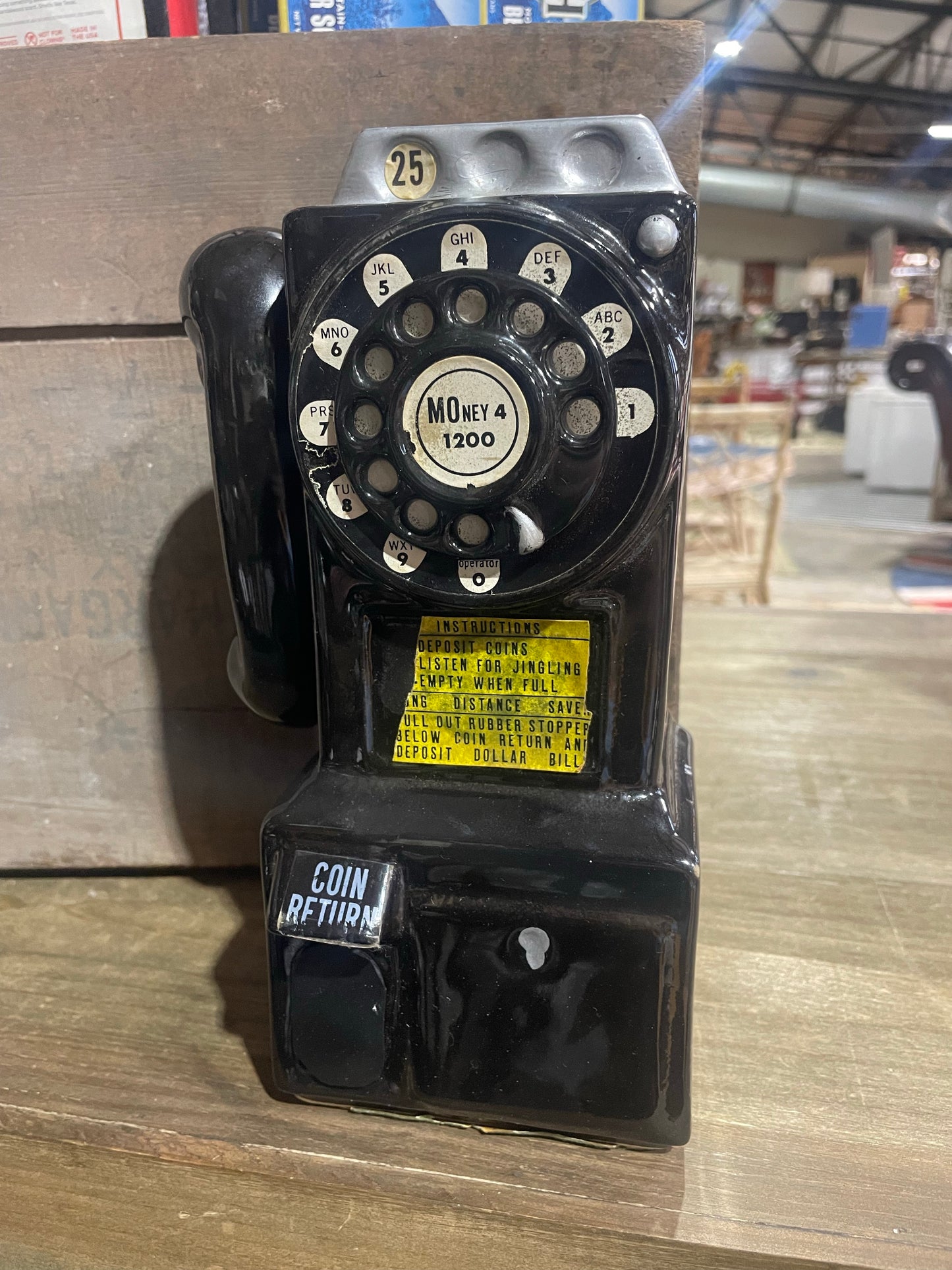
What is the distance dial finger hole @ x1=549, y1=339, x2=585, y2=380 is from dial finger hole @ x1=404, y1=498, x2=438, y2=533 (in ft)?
0.24

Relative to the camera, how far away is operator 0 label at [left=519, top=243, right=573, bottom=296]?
0.33m

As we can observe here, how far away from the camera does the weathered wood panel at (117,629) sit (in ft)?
1.82

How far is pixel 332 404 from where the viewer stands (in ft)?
1.18

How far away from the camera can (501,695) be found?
401 millimetres

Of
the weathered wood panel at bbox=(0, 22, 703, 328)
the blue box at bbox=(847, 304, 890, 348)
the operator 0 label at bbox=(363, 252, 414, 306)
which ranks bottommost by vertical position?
the operator 0 label at bbox=(363, 252, 414, 306)

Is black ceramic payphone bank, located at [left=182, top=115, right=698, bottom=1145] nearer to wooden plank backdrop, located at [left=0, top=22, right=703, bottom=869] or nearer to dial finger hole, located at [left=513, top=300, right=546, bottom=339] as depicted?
dial finger hole, located at [left=513, top=300, right=546, bottom=339]

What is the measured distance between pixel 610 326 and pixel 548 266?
0.03 m

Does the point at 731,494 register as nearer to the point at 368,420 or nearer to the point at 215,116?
the point at 215,116

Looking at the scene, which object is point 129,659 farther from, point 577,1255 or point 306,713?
point 577,1255

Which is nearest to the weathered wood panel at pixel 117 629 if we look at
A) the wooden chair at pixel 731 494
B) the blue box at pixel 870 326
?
the wooden chair at pixel 731 494

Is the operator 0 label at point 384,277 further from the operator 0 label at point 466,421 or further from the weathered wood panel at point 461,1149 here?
the weathered wood panel at point 461,1149


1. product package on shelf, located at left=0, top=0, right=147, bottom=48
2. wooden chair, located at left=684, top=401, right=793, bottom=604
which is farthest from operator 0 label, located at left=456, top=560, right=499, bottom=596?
wooden chair, located at left=684, top=401, right=793, bottom=604

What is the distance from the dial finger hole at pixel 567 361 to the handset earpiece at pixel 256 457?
5.5 inches

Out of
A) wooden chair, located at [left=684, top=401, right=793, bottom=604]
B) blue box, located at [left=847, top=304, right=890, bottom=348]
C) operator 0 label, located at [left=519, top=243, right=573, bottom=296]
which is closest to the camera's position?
operator 0 label, located at [left=519, top=243, right=573, bottom=296]
